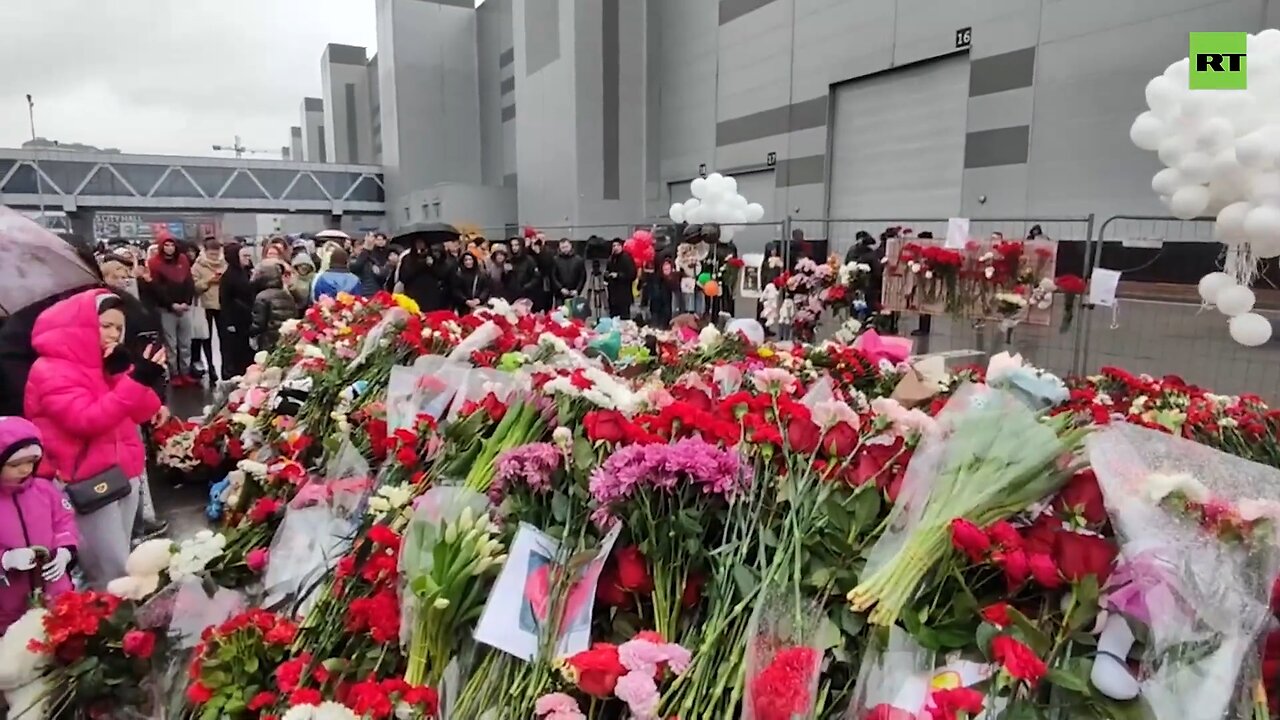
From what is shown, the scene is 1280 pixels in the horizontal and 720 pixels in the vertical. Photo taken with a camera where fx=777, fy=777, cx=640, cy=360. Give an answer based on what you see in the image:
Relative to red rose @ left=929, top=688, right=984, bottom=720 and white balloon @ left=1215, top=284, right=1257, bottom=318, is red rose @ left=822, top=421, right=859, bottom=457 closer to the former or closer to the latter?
red rose @ left=929, top=688, right=984, bottom=720

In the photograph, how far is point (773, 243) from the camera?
959 centimetres

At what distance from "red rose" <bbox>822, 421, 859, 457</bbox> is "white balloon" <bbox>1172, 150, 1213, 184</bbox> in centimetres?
419

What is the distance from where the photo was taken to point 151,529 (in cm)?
393

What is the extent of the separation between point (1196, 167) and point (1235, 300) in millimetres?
917

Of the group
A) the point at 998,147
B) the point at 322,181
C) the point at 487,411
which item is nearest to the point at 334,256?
the point at 487,411

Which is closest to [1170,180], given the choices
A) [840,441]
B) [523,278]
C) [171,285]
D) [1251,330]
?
[1251,330]

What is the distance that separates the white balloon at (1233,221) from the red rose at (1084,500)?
4.05 meters

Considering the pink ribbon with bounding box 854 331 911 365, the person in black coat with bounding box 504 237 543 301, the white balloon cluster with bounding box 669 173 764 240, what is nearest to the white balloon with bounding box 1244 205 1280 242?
the pink ribbon with bounding box 854 331 911 365

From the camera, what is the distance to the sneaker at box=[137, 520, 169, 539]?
388 centimetres

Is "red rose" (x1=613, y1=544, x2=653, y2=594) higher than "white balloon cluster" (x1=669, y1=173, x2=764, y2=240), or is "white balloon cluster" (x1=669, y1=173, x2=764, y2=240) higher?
"white balloon cluster" (x1=669, y1=173, x2=764, y2=240)

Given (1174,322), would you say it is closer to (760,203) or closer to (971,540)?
(971,540)

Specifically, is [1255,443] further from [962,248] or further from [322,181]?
[322,181]

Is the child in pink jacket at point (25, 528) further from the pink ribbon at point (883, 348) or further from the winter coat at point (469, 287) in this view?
the winter coat at point (469, 287)

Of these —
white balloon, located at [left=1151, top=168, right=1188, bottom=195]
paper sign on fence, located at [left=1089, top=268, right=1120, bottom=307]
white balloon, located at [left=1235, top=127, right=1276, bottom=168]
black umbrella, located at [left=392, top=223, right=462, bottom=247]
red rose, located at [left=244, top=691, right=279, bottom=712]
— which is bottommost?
red rose, located at [left=244, top=691, right=279, bottom=712]
